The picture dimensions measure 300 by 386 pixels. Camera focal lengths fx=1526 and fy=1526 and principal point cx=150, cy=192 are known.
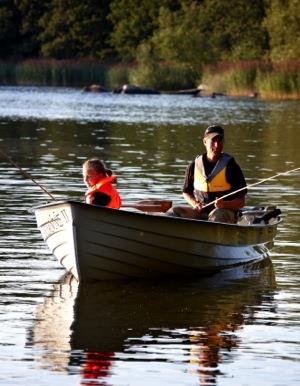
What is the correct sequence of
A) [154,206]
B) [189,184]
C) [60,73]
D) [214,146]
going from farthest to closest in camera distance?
[60,73] → [154,206] → [189,184] → [214,146]

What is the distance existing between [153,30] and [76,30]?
1057cm

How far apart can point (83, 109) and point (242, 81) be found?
14.5 meters

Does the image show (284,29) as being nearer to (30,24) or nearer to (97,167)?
(30,24)

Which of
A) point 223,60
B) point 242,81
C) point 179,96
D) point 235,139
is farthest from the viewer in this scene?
point 223,60

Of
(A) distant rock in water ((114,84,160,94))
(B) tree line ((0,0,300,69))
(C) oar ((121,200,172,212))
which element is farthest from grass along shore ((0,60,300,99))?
(C) oar ((121,200,172,212))

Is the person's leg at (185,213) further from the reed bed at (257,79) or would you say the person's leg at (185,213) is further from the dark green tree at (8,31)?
the dark green tree at (8,31)

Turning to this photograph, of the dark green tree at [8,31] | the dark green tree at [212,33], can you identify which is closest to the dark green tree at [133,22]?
the dark green tree at [212,33]

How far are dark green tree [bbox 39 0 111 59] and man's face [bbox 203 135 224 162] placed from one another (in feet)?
310

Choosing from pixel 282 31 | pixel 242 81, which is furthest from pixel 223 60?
pixel 242 81

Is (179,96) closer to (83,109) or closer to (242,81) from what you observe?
(242,81)

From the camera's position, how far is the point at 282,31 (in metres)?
76.6

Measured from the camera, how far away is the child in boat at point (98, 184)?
13344 mm

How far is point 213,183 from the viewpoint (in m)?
14.2

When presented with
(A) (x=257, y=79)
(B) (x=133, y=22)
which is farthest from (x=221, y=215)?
(B) (x=133, y=22)
